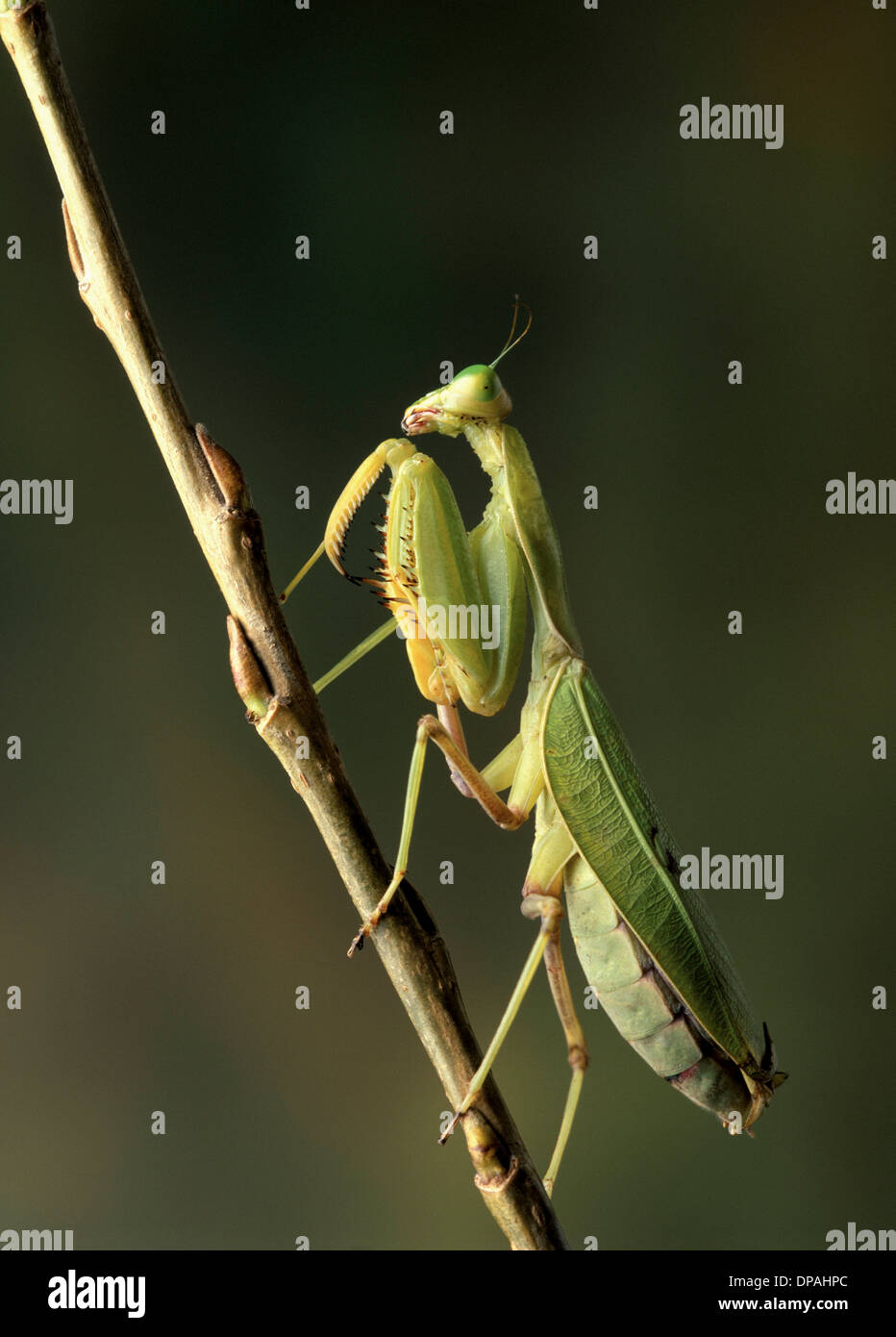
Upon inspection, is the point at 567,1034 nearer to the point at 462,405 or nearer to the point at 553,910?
the point at 553,910

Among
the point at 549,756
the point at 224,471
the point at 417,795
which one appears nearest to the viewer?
the point at 224,471

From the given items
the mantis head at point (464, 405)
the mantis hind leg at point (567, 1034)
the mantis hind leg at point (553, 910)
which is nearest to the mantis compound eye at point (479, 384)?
the mantis head at point (464, 405)

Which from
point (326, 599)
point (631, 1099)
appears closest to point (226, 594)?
point (326, 599)

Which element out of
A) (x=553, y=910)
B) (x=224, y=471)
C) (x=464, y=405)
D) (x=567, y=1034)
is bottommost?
(x=567, y=1034)

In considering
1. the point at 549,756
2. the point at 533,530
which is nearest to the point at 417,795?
the point at 549,756

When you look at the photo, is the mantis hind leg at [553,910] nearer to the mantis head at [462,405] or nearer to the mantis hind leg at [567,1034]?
the mantis hind leg at [567,1034]

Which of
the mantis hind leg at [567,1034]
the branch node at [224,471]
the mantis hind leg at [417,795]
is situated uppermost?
the branch node at [224,471]

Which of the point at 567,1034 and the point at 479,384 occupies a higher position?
the point at 479,384

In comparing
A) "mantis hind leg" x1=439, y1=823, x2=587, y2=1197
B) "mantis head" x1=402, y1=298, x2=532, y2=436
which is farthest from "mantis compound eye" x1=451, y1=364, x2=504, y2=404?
"mantis hind leg" x1=439, y1=823, x2=587, y2=1197
